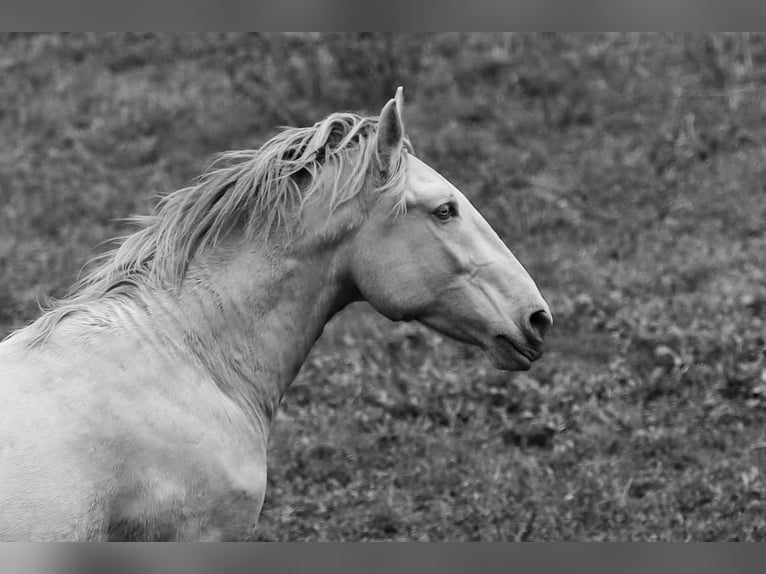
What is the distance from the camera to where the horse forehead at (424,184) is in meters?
3.61

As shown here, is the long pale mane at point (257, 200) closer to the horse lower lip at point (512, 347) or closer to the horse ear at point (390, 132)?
the horse ear at point (390, 132)

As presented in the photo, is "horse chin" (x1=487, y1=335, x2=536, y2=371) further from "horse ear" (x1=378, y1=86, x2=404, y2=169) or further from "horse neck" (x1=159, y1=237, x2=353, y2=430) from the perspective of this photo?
"horse ear" (x1=378, y1=86, x2=404, y2=169)

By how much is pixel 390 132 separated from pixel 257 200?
0.51 meters

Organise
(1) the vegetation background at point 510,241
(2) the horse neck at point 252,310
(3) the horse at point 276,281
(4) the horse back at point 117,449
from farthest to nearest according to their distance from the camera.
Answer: (1) the vegetation background at point 510,241 < (2) the horse neck at point 252,310 < (3) the horse at point 276,281 < (4) the horse back at point 117,449

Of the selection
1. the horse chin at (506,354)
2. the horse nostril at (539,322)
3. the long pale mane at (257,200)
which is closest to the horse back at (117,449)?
the long pale mane at (257,200)

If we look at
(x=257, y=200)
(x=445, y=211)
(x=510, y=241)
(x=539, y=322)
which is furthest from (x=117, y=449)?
(x=510, y=241)

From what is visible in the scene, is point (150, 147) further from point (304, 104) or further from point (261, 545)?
point (261, 545)

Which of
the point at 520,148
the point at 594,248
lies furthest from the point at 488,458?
the point at 520,148

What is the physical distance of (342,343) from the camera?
7664 millimetres

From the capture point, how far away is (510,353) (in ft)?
12.0

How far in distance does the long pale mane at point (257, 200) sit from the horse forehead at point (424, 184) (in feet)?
0.14

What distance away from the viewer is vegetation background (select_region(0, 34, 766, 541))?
19.7ft

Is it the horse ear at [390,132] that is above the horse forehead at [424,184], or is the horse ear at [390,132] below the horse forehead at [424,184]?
above

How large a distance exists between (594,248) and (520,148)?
5.12ft
